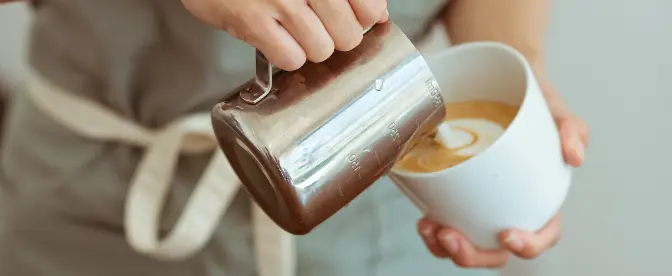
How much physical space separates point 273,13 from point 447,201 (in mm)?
155

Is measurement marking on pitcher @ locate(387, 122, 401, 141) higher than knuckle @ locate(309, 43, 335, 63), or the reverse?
knuckle @ locate(309, 43, 335, 63)

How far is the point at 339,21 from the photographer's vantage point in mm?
322

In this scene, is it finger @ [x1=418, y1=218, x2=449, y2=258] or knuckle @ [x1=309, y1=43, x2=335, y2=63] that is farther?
finger @ [x1=418, y1=218, x2=449, y2=258]

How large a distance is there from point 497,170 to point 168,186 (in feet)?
0.91

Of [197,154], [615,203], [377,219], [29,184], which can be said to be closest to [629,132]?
[615,203]

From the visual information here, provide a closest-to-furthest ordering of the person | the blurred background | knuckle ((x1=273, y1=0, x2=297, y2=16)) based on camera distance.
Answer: knuckle ((x1=273, y1=0, x2=297, y2=16)) → the person → the blurred background

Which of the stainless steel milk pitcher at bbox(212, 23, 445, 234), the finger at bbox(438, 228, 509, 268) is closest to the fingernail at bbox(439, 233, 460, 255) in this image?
the finger at bbox(438, 228, 509, 268)

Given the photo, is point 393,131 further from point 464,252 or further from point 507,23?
point 507,23

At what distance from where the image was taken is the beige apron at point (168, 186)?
54 cm

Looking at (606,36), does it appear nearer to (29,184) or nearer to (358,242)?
(358,242)

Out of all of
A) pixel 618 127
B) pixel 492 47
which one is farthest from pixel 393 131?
pixel 618 127

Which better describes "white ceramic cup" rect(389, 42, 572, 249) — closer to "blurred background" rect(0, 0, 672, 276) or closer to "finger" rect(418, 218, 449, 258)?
"finger" rect(418, 218, 449, 258)

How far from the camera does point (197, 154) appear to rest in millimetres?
562

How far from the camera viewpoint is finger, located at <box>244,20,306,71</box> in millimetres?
315
